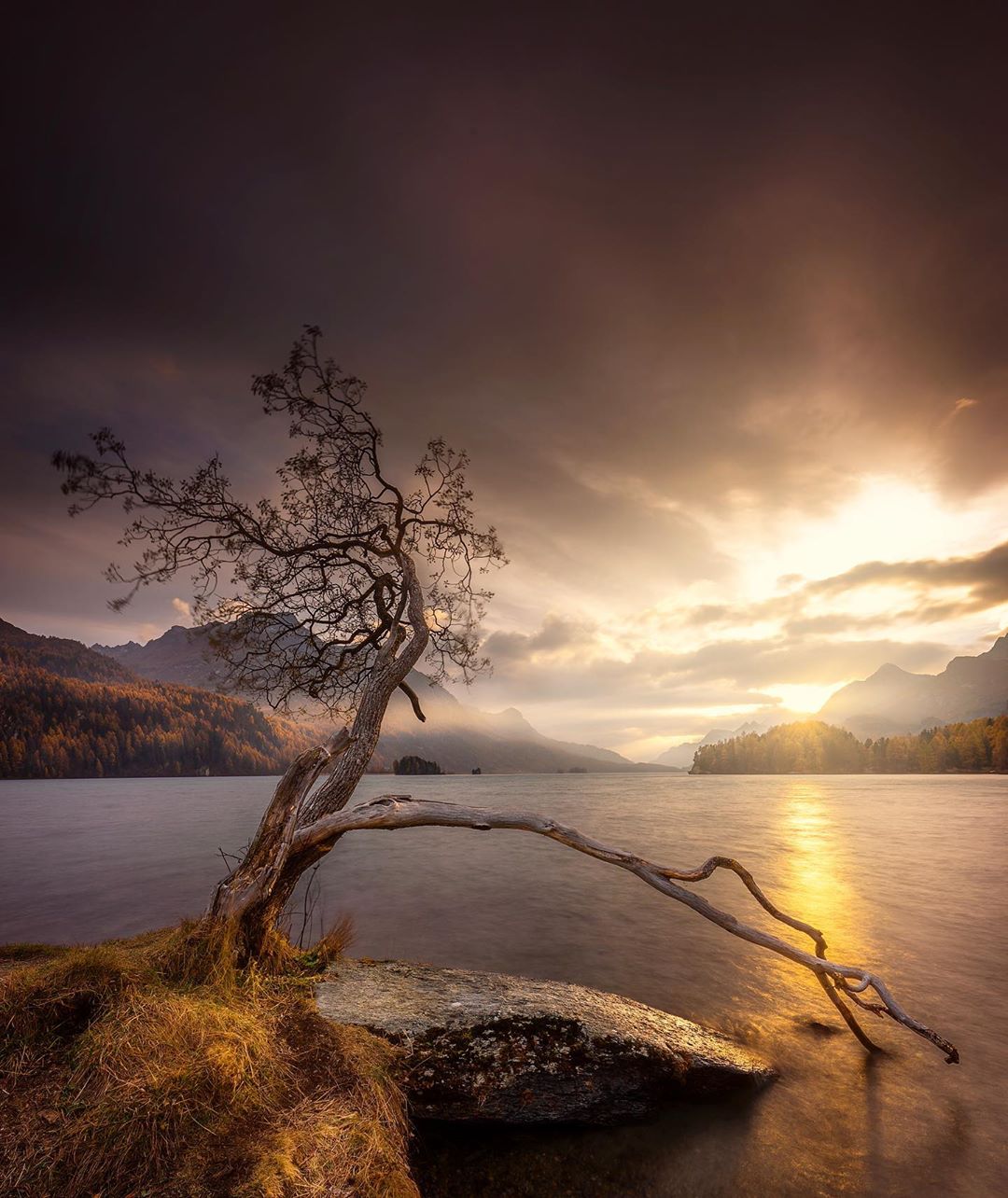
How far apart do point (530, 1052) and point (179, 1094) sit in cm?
383

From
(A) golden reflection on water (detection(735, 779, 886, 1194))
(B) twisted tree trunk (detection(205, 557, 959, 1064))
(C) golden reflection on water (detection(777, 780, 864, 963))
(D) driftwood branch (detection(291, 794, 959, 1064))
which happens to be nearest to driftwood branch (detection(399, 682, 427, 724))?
(B) twisted tree trunk (detection(205, 557, 959, 1064))

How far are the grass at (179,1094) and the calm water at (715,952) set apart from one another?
5.14ft

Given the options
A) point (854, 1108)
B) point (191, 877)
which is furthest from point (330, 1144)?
point (191, 877)

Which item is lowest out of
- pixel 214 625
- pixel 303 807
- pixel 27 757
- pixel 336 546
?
pixel 27 757

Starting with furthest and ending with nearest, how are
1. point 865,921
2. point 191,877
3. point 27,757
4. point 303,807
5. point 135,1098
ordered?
point 27,757
point 191,877
point 865,921
point 303,807
point 135,1098

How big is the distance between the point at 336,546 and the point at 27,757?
831ft

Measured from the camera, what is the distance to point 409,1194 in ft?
13.8

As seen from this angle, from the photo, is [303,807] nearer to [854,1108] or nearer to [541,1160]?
[541,1160]

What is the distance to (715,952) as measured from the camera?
1357 cm

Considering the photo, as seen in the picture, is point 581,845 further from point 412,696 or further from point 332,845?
point 412,696

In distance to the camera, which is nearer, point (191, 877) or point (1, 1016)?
point (1, 1016)

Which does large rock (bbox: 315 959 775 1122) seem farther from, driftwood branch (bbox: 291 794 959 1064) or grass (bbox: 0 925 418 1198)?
driftwood branch (bbox: 291 794 959 1064)

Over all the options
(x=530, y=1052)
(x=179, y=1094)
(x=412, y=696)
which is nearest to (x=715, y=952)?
(x=530, y=1052)

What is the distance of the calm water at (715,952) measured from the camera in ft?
18.7
